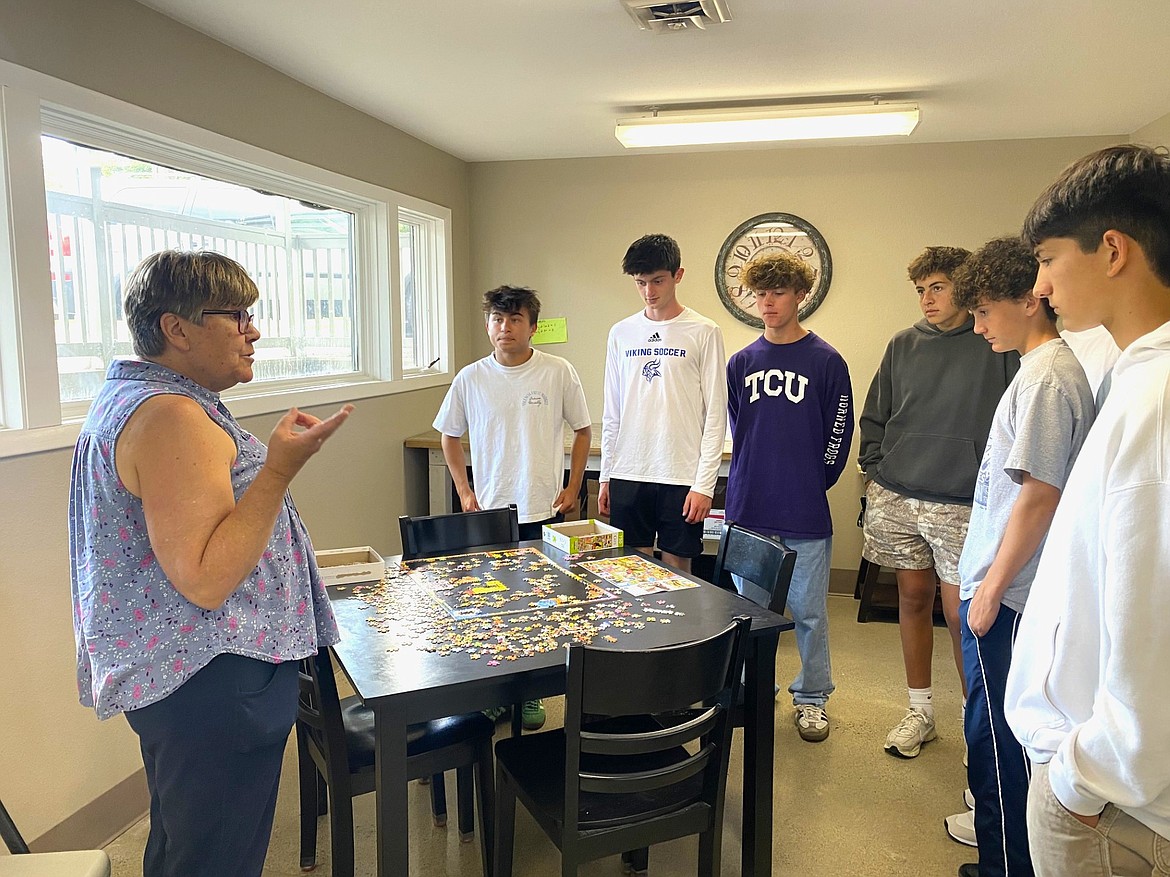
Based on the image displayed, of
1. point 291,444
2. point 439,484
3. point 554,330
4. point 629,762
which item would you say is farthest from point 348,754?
point 554,330

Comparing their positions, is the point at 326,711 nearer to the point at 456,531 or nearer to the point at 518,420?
the point at 456,531

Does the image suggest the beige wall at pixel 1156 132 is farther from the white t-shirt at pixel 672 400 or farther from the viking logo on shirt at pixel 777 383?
the white t-shirt at pixel 672 400

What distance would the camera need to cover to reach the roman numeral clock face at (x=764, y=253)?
453 cm

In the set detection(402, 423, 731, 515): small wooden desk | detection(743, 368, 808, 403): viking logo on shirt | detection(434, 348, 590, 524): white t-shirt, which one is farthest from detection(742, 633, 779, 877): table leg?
detection(402, 423, 731, 515): small wooden desk

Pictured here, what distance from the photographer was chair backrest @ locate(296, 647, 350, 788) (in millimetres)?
1846

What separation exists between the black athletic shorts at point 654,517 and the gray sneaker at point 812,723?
681mm

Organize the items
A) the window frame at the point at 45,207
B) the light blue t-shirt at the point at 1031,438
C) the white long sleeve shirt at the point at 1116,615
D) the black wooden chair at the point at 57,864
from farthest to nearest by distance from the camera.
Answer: the window frame at the point at 45,207 → the light blue t-shirt at the point at 1031,438 → the black wooden chair at the point at 57,864 → the white long sleeve shirt at the point at 1116,615

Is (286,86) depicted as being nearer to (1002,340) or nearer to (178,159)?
(178,159)

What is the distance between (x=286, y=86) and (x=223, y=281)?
222 cm

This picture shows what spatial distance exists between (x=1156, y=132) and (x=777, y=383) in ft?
8.27

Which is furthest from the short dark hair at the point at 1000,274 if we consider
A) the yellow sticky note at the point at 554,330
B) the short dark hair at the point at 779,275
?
the yellow sticky note at the point at 554,330

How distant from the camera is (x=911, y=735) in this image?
9.37 ft

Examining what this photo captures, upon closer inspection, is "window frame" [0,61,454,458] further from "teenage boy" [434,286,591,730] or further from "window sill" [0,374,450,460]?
"teenage boy" [434,286,591,730]

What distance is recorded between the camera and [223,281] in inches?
55.6
